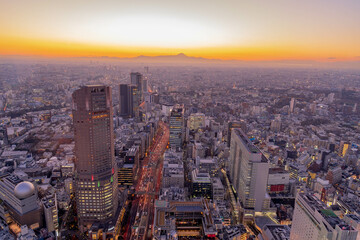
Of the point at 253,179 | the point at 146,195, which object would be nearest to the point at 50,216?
the point at 146,195

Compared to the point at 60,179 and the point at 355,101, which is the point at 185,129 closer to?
the point at 60,179

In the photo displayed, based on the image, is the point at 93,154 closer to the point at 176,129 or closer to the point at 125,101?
the point at 176,129

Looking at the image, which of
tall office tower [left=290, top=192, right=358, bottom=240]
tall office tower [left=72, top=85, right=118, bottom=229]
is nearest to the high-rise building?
tall office tower [left=72, top=85, right=118, bottom=229]

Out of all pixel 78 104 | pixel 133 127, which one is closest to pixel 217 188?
pixel 78 104

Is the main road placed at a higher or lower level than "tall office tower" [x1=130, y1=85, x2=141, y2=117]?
lower

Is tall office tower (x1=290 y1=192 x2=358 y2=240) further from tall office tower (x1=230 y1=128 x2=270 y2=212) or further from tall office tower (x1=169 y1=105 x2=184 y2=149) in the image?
tall office tower (x1=169 y1=105 x2=184 y2=149)

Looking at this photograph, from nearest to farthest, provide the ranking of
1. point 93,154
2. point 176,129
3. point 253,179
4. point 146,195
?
point 93,154, point 253,179, point 146,195, point 176,129
